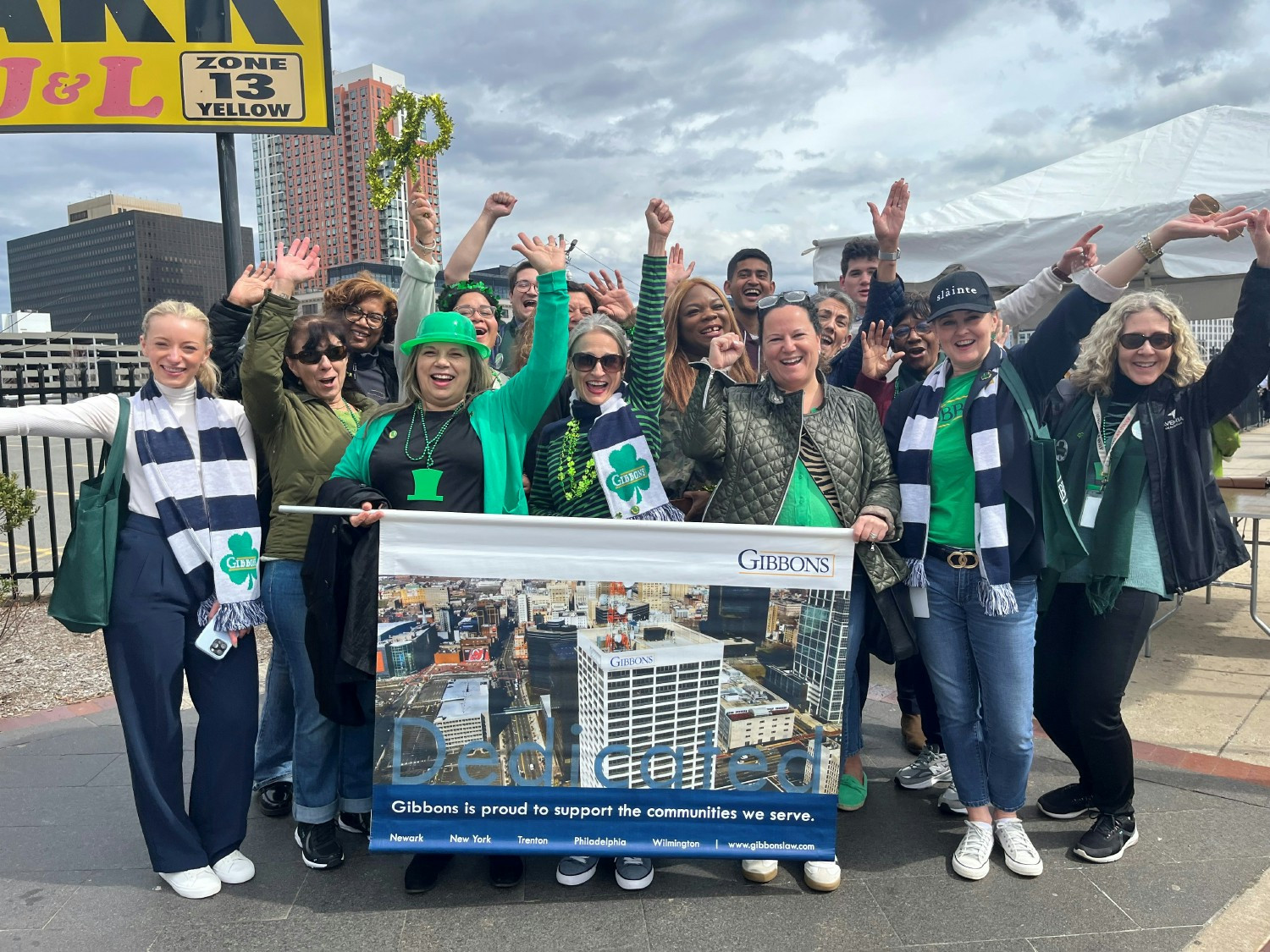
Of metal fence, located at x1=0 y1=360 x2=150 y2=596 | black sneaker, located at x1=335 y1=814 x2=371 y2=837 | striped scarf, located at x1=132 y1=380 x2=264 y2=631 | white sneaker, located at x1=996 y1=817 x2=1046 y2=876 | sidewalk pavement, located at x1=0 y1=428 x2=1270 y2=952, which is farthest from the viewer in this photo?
metal fence, located at x1=0 y1=360 x2=150 y2=596

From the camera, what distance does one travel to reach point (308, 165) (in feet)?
153

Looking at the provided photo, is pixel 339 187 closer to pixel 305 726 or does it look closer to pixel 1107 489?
pixel 305 726

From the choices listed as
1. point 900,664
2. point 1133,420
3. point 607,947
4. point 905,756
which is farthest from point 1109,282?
point 607,947

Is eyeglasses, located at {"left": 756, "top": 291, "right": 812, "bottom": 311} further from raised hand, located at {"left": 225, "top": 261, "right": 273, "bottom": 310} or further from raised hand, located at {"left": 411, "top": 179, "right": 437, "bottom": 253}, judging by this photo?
raised hand, located at {"left": 225, "top": 261, "right": 273, "bottom": 310}

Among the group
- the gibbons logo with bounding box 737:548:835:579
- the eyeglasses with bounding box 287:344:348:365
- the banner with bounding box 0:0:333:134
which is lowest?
the gibbons logo with bounding box 737:548:835:579

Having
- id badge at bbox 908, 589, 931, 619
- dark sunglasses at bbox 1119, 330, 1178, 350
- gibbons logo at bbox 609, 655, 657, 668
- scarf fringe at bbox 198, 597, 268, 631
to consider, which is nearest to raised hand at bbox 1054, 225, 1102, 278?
dark sunglasses at bbox 1119, 330, 1178, 350

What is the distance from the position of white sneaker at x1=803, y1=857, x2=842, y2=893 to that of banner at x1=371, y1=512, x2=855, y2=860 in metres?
0.09

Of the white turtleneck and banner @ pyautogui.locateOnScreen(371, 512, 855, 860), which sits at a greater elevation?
the white turtleneck

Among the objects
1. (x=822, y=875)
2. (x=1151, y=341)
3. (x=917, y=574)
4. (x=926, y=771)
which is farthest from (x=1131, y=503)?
(x=822, y=875)

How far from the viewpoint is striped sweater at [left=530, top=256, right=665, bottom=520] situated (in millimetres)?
3184

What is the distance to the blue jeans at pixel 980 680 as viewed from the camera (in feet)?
9.79

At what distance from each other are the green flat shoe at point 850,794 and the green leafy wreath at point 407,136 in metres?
13.0

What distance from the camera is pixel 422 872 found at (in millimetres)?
3008

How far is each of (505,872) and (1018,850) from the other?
1788mm
